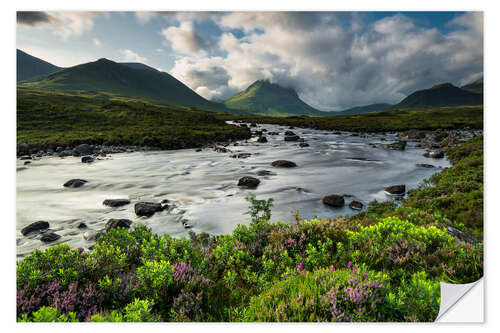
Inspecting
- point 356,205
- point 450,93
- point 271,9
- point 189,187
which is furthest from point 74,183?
point 450,93

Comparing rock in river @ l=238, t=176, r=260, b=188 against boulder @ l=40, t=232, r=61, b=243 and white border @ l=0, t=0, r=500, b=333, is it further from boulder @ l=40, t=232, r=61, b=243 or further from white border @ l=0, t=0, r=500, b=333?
white border @ l=0, t=0, r=500, b=333

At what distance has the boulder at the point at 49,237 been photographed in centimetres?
773

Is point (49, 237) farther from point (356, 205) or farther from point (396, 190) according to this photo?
point (396, 190)

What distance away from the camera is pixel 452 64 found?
805 cm

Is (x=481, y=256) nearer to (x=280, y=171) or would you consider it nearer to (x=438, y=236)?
(x=438, y=236)

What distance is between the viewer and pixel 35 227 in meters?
8.06

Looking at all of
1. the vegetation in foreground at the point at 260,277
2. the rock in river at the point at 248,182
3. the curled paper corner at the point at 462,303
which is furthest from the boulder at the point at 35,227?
the curled paper corner at the point at 462,303

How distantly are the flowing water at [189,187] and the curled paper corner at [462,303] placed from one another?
600 cm

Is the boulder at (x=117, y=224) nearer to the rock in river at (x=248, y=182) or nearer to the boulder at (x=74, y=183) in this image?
the boulder at (x=74, y=183)

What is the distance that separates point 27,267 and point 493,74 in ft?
35.7

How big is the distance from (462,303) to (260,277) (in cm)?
352

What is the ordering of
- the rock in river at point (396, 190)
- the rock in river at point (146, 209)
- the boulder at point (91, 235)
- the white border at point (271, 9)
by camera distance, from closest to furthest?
the white border at point (271, 9), the boulder at point (91, 235), the rock in river at point (146, 209), the rock in river at point (396, 190)

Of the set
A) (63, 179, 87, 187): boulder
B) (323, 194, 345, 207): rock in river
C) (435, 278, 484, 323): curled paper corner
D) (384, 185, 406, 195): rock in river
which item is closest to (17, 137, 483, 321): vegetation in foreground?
(435, 278, 484, 323): curled paper corner

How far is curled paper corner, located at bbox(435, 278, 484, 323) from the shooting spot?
347cm
